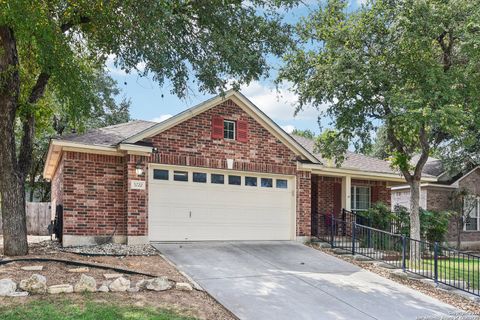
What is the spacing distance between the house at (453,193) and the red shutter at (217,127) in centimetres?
1143

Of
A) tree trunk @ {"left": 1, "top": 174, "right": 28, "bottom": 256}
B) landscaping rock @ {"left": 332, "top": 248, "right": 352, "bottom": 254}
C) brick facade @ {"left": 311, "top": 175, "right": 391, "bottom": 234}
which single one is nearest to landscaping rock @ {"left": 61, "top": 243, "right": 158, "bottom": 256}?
tree trunk @ {"left": 1, "top": 174, "right": 28, "bottom": 256}

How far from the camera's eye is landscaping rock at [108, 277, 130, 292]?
281 inches

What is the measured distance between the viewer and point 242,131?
13406 millimetres

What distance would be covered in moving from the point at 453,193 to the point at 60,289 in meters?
18.8

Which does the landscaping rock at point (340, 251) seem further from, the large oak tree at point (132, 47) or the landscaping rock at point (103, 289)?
the landscaping rock at point (103, 289)

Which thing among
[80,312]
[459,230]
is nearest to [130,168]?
[80,312]

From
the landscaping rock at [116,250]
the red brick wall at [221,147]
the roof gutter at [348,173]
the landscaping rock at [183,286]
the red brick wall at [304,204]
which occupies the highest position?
the red brick wall at [221,147]

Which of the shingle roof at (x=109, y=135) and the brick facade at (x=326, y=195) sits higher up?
the shingle roof at (x=109, y=135)

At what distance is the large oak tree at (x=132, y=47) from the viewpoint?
322 inches

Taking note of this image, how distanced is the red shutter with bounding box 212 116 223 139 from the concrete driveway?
3.31 meters

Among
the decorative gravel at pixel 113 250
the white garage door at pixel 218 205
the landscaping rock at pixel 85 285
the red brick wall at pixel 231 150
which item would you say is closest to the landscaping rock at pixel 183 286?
the landscaping rock at pixel 85 285

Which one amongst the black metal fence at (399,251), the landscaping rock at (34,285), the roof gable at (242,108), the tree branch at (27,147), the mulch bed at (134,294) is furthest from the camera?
the roof gable at (242,108)

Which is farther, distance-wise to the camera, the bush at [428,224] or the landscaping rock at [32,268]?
the bush at [428,224]

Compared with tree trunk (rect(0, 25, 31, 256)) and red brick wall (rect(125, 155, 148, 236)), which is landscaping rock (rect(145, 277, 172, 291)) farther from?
red brick wall (rect(125, 155, 148, 236))
